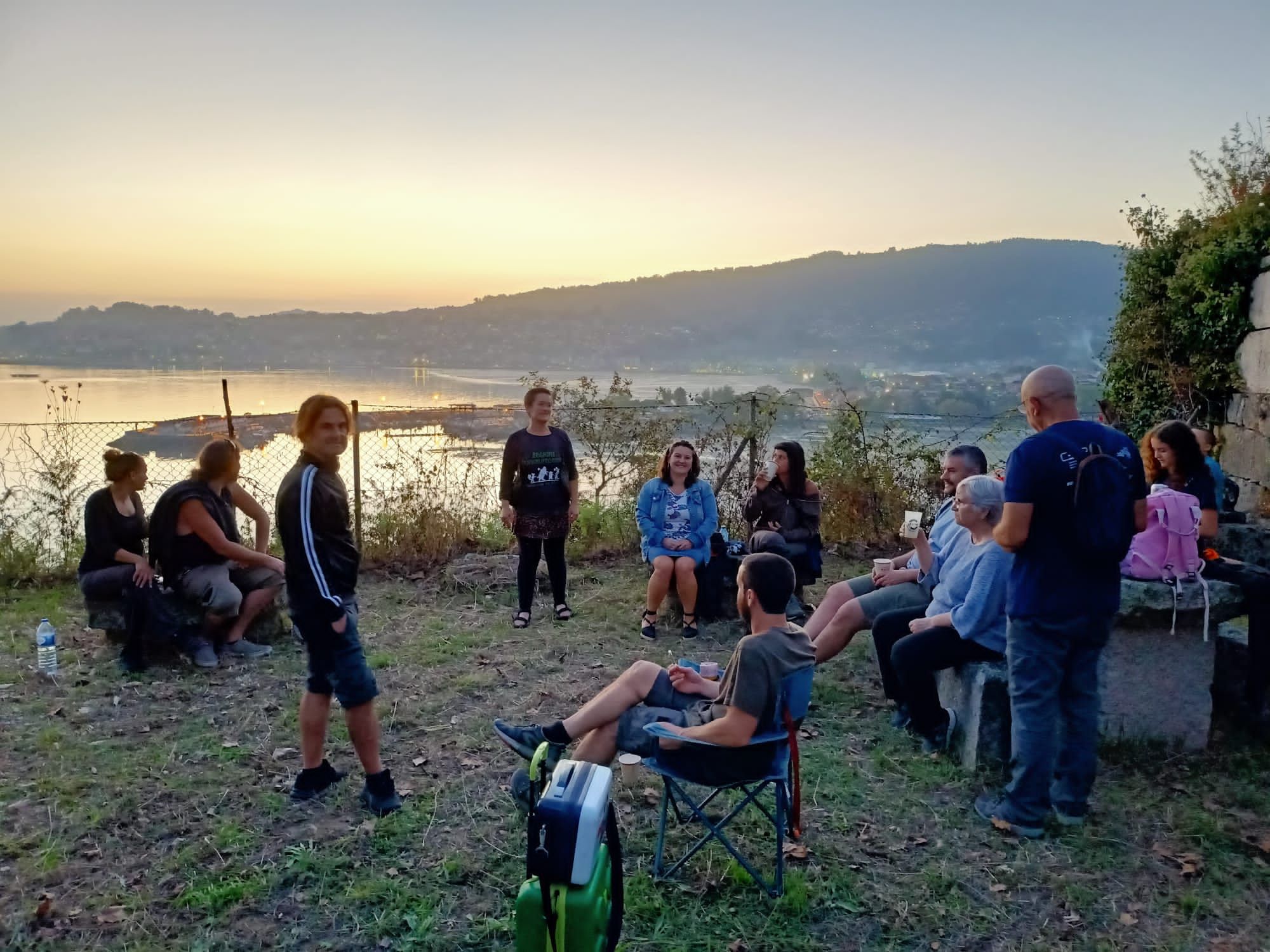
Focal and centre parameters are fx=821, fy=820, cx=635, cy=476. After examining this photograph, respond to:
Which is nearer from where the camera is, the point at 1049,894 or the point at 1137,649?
the point at 1049,894

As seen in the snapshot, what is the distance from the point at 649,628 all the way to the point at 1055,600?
3293 millimetres

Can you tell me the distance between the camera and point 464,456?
8.51 m

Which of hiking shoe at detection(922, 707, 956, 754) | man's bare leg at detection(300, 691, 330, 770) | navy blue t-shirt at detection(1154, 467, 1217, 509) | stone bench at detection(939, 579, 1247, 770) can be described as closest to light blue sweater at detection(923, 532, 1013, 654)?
stone bench at detection(939, 579, 1247, 770)

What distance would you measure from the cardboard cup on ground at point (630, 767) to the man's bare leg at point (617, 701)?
286mm

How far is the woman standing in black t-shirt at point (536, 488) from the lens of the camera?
20.2 ft

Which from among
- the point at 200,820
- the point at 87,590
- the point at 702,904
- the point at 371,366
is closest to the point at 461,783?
the point at 200,820

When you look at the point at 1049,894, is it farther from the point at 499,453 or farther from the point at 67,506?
the point at 67,506

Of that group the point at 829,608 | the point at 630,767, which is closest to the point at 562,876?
the point at 630,767

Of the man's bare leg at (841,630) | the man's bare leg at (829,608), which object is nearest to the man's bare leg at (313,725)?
the man's bare leg at (841,630)

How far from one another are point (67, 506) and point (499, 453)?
157 inches

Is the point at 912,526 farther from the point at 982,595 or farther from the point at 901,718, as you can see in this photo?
the point at 901,718

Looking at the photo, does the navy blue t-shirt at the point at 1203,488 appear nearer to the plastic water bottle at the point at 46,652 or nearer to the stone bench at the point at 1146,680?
the stone bench at the point at 1146,680

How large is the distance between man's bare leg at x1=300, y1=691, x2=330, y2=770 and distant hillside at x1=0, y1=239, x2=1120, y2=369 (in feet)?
42.4

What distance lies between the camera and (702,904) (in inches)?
118
